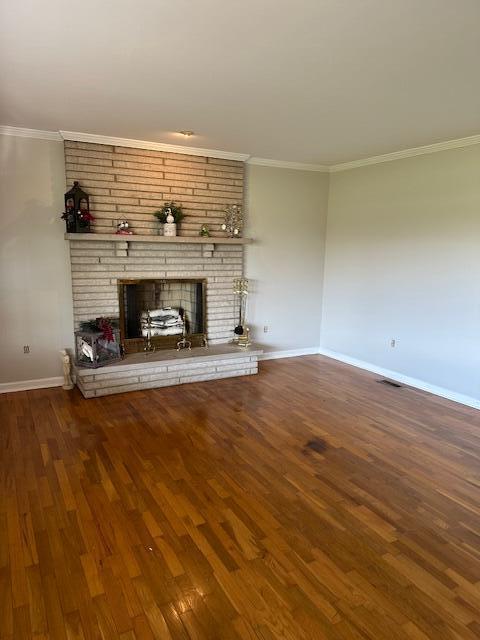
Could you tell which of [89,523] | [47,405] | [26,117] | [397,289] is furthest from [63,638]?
[397,289]

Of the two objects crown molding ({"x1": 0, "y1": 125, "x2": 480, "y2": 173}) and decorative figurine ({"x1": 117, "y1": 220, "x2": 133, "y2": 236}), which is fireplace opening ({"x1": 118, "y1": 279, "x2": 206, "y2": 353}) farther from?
crown molding ({"x1": 0, "y1": 125, "x2": 480, "y2": 173})

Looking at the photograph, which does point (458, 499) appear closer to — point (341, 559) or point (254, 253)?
point (341, 559)

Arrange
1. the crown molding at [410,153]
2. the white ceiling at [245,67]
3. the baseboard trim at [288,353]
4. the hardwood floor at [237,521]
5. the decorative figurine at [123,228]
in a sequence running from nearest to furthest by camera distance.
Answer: the hardwood floor at [237,521]
the white ceiling at [245,67]
the crown molding at [410,153]
the decorative figurine at [123,228]
the baseboard trim at [288,353]

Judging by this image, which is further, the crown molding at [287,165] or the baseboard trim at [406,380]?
the crown molding at [287,165]

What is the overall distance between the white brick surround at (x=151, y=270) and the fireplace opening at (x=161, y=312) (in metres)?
0.10

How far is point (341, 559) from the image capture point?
6.61 ft

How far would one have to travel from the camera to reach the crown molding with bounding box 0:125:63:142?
12.4ft

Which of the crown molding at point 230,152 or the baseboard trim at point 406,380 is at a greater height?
the crown molding at point 230,152

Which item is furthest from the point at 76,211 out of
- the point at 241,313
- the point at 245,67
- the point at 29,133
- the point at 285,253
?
the point at 285,253

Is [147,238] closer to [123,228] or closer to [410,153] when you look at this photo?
[123,228]

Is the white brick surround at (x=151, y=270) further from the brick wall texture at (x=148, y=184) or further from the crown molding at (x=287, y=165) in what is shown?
the crown molding at (x=287, y=165)

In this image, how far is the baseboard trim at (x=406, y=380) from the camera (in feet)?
13.5

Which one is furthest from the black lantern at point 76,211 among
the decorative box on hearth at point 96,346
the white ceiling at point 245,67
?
the decorative box on hearth at point 96,346

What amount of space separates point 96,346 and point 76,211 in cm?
135
